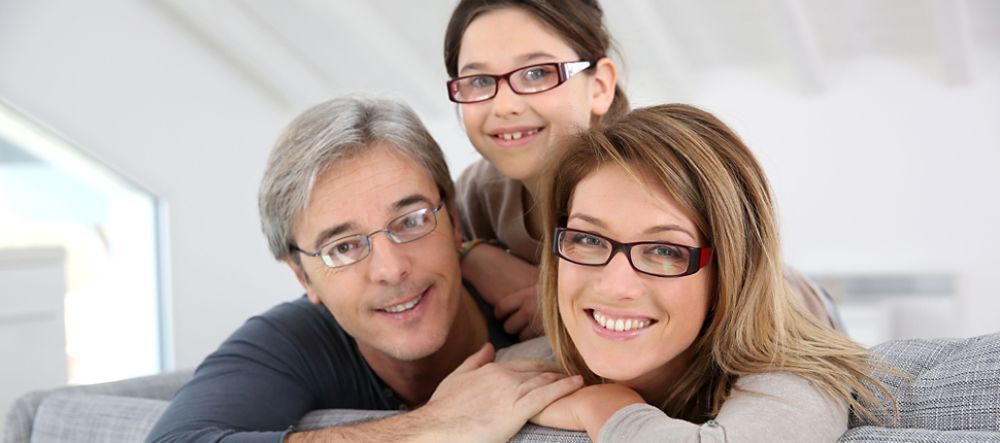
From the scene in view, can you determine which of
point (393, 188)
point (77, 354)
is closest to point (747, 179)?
point (393, 188)

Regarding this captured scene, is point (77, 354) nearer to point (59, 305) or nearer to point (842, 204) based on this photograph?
point (59, 305)

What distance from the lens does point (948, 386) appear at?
1.53m

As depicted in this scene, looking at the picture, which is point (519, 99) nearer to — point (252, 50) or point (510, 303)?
point (510, 303)

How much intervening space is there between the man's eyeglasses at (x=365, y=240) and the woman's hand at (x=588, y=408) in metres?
0.63

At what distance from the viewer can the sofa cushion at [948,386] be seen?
4.83 ft

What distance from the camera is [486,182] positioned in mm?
2934

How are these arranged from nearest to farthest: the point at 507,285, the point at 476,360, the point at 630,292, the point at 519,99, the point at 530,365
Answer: the point at 630,292 < the point at 530,365 < the point at 476,360 < the point at 519,99 < the point at 507,285

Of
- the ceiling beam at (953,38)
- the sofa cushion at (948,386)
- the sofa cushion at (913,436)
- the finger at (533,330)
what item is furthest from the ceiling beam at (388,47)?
the sofa cushion at (913,436)

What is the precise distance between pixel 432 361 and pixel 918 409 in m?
1.24

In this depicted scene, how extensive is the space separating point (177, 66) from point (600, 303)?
7.32 m

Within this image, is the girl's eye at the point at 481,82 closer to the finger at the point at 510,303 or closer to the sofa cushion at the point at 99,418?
the finger at the point at 510,303

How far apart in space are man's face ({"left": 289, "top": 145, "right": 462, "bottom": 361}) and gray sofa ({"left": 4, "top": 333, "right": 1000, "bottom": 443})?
291mm

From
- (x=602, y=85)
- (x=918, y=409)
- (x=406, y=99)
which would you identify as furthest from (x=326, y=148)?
(x=406, y=99)

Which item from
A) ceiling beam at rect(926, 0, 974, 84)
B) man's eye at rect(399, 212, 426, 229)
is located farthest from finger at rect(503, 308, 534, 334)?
ceiling beam at rect(926, 0, 974, 84)
